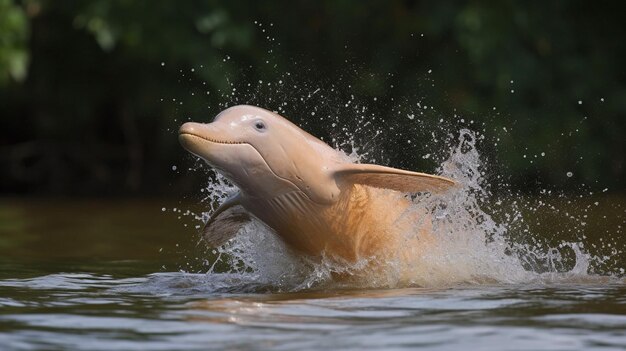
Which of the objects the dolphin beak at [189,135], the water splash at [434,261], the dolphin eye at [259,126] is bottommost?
the water splash at [434,261]

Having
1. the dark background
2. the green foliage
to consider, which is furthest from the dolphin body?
the green foliage

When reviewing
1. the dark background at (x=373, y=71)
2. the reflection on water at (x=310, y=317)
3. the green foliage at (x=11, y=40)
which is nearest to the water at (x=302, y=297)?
the reflection on water at (x=310, y=317)

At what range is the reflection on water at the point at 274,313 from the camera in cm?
616

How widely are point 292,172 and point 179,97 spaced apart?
43.4ft

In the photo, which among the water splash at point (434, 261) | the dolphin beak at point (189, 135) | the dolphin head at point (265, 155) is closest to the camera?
the dolphin beak at point (189, 135)

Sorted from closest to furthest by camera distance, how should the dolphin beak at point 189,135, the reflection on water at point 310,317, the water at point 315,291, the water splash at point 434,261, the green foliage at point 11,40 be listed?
the reflection on water at point 310,317 → the water at point 315,291 → the dolphin beak at point 189,135 → the water splash at point 434,261 → the green foliage at point 11,40

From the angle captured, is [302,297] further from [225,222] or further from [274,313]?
[225,222]

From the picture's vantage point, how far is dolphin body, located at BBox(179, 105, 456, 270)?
828cm

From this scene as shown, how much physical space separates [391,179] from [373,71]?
40.6 feet

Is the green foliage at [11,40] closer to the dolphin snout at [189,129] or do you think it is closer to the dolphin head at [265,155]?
the dolphin head at [265,155]

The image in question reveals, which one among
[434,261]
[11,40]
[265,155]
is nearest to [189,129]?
[265,155]

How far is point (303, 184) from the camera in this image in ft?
27.6

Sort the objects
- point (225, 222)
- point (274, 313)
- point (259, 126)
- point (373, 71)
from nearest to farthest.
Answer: point (274, 313)
point (259, 126)
point (225, 222)
point (373, 71)

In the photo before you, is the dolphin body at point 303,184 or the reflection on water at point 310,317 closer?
the reflection on water at point 310,317
